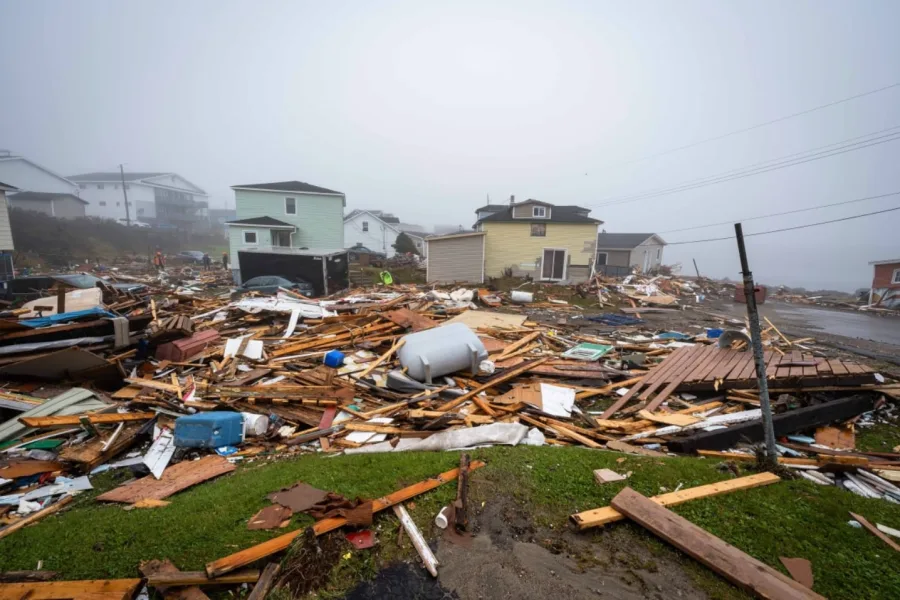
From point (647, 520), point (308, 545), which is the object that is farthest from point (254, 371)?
point (647, 520)

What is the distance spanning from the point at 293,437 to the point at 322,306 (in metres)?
8.08

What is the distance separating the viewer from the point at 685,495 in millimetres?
3482

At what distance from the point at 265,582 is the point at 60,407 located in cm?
624

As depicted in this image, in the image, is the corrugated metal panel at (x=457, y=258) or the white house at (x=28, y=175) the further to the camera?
the white house at (x=28, y=175)

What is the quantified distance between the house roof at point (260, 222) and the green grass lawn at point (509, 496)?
2497 cm

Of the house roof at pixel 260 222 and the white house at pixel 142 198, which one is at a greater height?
the white house at pixel 142 198

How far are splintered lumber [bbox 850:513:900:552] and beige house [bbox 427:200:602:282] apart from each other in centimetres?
2239

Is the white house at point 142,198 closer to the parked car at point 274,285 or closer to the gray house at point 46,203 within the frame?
the gray house at point 46,203

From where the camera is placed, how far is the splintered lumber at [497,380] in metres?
6.51

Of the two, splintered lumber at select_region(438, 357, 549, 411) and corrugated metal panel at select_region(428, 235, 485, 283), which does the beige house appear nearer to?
corrugated metal panel at select_region(428, 235, 485, 283)

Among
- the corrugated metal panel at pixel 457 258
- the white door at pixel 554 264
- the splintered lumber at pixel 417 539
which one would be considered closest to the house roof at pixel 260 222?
the corrugated metal panel at pixel 457 258

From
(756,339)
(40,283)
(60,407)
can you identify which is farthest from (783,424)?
(40,283)

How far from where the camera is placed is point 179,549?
304 centimetres

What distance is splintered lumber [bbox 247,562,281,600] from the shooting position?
8.18ft
